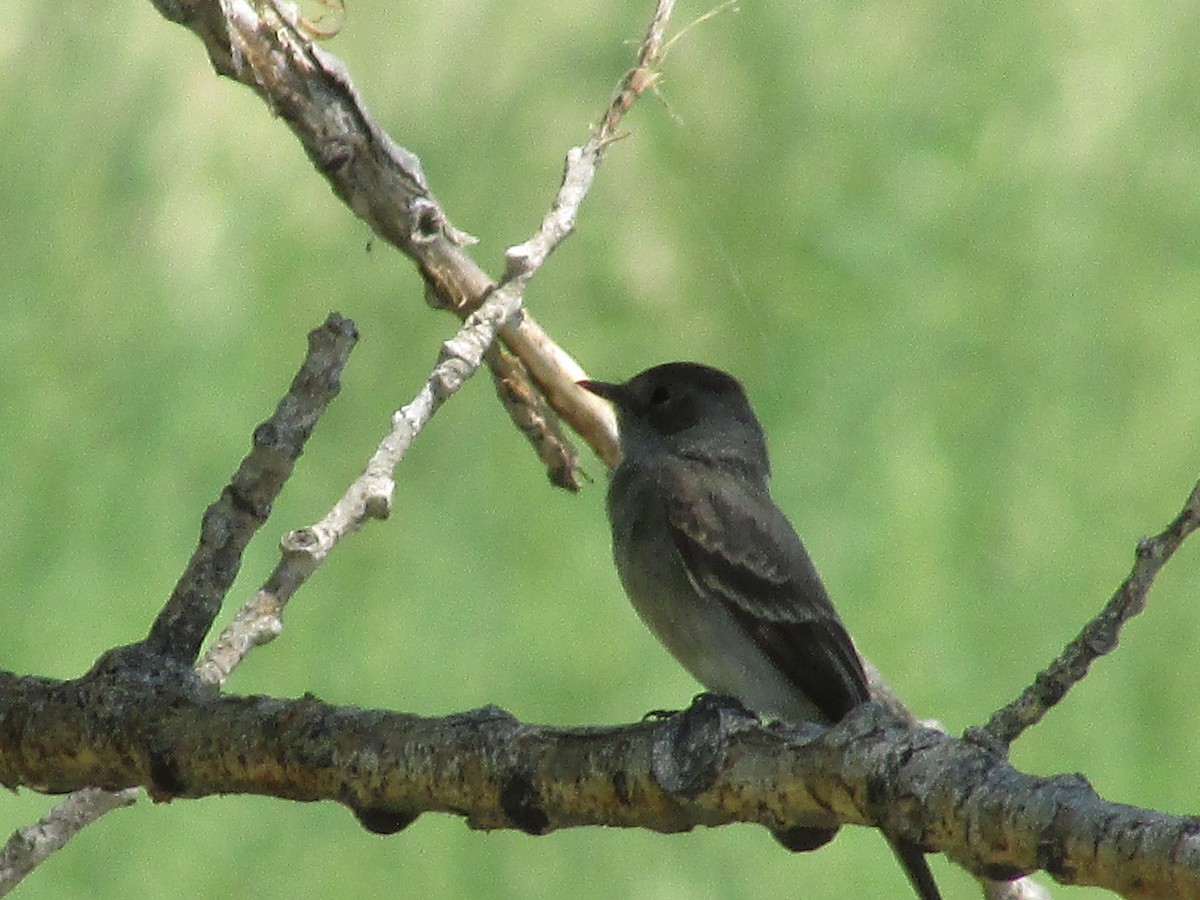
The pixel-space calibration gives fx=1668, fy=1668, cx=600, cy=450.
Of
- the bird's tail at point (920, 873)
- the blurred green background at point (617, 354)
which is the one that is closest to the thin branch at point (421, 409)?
the blurred green background at point (617, 354)

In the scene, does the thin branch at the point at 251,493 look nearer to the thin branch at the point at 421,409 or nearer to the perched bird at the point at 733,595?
the thin branch at the point at 421,409

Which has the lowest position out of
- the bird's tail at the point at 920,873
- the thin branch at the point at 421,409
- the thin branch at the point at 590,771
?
the thin branch at the point at 590,771

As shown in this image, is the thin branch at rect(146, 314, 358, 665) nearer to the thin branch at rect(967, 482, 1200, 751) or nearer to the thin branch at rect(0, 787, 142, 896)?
the thin branch at rect(0, 787, 142, 896)

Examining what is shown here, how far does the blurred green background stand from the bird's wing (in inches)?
26.7

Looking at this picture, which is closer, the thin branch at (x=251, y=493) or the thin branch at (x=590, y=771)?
the thin branch at (x=590, y=771)

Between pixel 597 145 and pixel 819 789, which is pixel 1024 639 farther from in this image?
pixel 819 789

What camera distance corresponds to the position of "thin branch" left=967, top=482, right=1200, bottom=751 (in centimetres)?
197

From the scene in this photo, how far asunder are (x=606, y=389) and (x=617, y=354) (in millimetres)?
573

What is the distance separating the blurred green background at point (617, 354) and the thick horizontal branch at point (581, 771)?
1.38 m

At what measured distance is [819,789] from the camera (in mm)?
1748

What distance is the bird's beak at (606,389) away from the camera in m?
3.46

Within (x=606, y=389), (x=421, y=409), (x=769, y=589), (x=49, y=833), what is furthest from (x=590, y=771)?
(x=606, y=389)

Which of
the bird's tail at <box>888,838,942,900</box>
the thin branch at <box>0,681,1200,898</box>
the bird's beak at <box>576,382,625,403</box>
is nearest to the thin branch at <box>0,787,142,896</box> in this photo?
the thin branch at <box>0,681,1200,898</box>

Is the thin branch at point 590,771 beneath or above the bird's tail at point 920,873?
beneath
